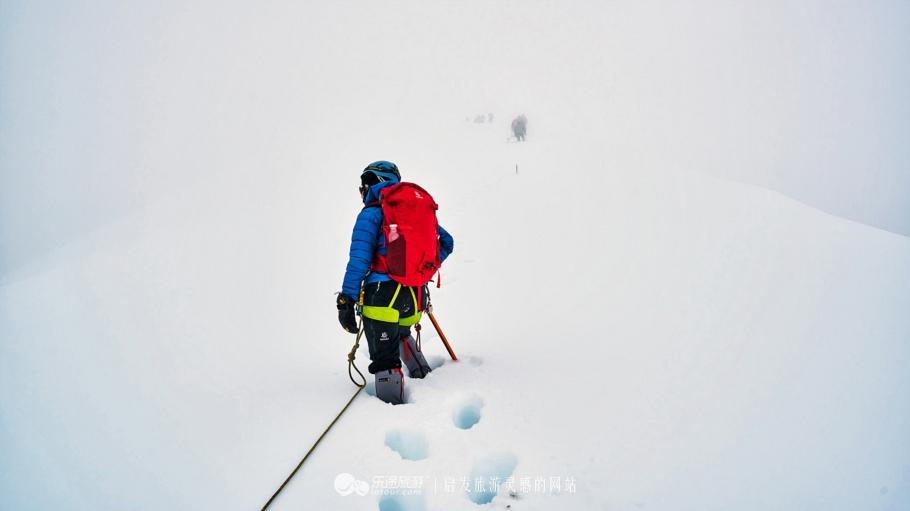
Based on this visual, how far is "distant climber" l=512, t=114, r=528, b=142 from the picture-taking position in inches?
1200

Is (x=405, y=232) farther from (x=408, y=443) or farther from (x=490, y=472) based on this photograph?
(x=490, y=472)

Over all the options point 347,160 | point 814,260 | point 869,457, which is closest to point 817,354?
point 869,457

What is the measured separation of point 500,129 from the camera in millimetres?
32625

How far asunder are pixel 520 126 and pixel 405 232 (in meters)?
31.0

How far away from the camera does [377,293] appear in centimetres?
337

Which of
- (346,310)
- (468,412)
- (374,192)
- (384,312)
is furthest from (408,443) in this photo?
(374,192)

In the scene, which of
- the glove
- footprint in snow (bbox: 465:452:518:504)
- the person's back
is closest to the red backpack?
the person's back

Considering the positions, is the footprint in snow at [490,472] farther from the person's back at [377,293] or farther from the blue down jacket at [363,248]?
the blue down jacket at [363,248]

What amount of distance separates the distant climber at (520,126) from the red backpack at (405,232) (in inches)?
1117

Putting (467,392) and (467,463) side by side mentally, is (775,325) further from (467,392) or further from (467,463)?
(467,463)

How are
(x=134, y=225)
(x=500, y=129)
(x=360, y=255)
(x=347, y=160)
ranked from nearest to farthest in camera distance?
(x=360, y=255) → (x=134, y=225) → (x=347, y=160) → (x=500, y=129)

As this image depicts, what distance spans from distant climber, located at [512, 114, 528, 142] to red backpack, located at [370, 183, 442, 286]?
93.1 ft

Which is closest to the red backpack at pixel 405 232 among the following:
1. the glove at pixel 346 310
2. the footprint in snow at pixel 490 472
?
the glove at pixel 346 310

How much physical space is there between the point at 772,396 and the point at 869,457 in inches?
27.2
